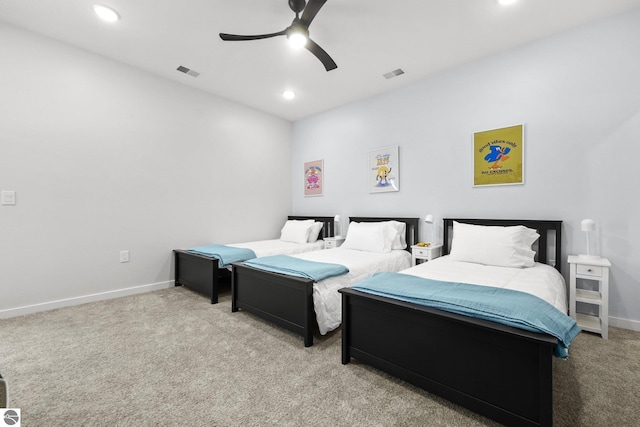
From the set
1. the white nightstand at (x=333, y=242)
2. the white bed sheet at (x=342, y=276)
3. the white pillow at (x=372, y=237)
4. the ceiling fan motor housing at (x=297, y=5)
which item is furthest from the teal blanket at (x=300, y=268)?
the ceiling fan motor housing at (x=297, y=5)

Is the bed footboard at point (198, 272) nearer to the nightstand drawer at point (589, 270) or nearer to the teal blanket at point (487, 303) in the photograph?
the teal blanket at point (487, 303)

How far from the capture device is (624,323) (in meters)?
2.46

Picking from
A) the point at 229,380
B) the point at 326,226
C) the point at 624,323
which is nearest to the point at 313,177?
the point at 326,226

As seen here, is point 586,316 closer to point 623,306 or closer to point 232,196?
point 623,306

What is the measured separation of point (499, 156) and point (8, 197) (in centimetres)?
493

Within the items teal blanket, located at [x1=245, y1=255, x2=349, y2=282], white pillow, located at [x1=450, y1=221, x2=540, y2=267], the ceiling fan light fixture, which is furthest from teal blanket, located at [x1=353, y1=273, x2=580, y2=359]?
the ceiling fan light fixture

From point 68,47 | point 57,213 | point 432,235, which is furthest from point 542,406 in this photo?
point 68,47

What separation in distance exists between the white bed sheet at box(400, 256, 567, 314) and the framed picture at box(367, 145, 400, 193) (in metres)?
1.47

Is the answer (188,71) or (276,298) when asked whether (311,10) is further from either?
(276,298)

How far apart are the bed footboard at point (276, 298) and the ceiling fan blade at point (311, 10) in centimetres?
Answer: 202

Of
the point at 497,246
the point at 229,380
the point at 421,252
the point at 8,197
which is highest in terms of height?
the point at 8,197

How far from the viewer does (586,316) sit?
101 inches

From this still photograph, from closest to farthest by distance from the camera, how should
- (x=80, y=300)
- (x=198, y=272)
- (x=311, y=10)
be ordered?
(x=311, y=10) < (x=80, y=300) < (x=198, y=272)

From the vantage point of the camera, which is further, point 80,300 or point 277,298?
point 80,300
